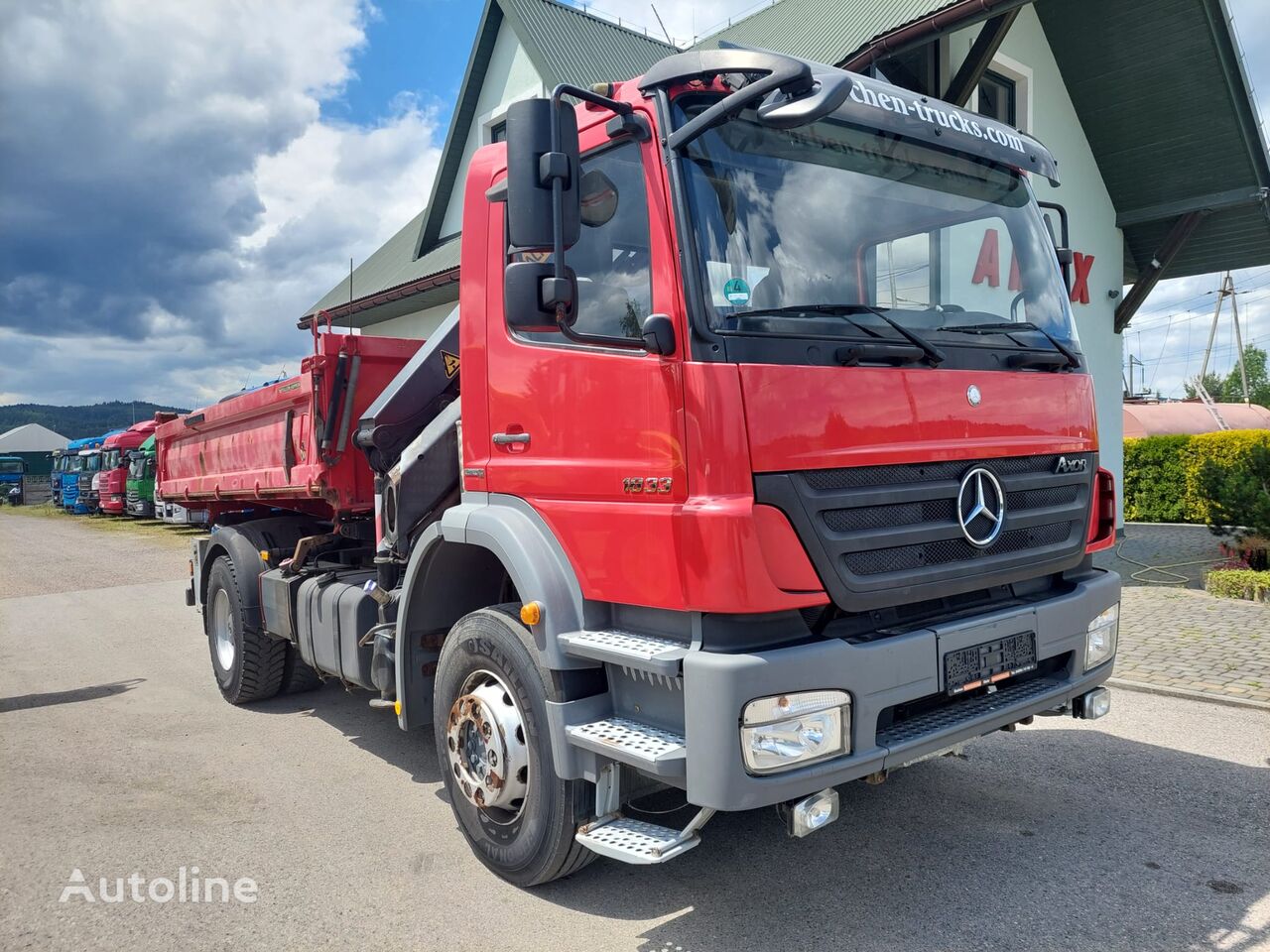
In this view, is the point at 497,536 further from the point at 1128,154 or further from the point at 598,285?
the point at 1128,154

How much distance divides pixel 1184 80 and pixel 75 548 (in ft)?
68.4

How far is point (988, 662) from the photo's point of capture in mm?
3295

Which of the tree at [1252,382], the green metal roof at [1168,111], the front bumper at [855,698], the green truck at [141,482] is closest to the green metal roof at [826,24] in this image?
the green metal roof at [1168,111]

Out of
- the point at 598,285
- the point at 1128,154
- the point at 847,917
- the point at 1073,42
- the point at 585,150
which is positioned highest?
the point at 1073,42

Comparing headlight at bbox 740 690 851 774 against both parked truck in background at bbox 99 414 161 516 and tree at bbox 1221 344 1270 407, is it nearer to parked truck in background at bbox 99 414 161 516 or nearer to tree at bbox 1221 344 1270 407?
parked truck in background at bbox 99 414 161 516

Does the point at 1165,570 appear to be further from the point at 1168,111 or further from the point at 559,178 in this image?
the point at 559,178

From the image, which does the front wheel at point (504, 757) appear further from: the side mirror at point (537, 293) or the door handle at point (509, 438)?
the side mirror at point (537, 293)

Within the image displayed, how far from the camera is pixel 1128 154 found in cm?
1266

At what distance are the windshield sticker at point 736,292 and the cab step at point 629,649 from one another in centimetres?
109

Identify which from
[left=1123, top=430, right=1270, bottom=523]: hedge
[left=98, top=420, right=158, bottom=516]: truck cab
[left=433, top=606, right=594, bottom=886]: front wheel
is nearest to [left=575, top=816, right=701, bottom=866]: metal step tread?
[left=433, top=606, right=594, bottom=886]: front wheel

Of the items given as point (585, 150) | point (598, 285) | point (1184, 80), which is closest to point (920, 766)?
point (598, 285)

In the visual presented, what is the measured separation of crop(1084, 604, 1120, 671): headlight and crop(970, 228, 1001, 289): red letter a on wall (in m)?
1.42

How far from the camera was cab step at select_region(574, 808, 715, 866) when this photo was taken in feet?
9.50

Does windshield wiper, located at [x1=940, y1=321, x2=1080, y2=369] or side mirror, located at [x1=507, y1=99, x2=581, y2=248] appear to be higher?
side mirror, located at [x1=507, y1=99, x2=581, y2=248]
